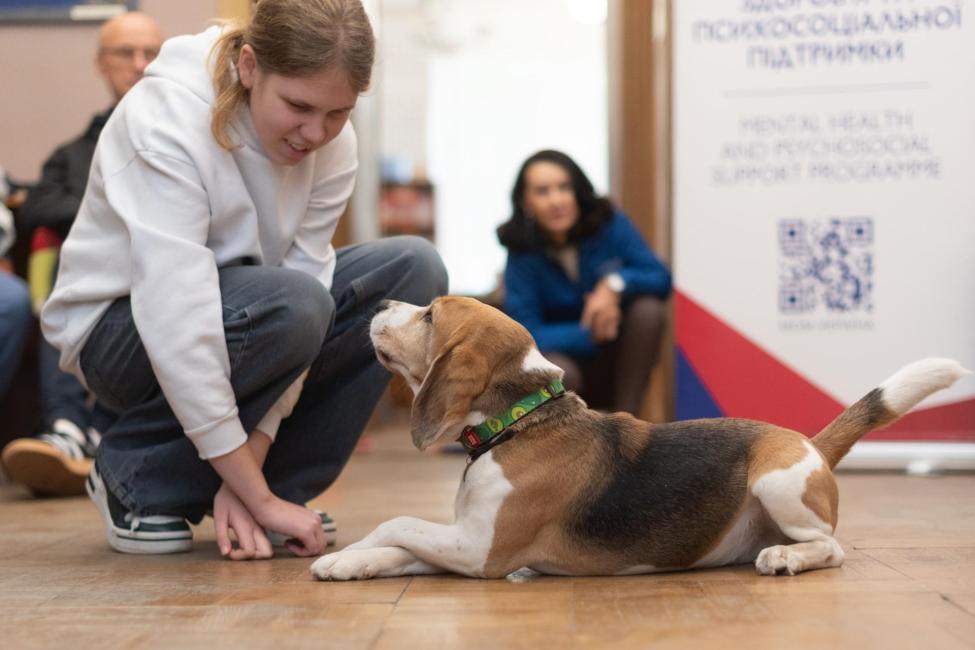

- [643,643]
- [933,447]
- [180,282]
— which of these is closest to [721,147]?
[933,447]

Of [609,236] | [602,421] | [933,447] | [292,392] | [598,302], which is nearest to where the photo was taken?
[602,421]

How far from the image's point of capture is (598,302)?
13.3ft

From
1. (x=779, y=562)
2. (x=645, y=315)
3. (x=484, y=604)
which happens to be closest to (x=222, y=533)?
(x=484, y=604)

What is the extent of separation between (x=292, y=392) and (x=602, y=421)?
67 cm

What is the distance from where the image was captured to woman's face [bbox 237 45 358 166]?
2016 millimetres

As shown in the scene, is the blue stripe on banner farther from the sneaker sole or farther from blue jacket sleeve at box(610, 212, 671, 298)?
the sneaker sole

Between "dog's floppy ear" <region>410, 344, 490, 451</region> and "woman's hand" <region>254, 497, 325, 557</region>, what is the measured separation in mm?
357

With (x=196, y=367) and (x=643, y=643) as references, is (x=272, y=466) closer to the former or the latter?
(x=196, y=367)

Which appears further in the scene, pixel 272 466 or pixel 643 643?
pixel 272 466

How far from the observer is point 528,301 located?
14.4 ft

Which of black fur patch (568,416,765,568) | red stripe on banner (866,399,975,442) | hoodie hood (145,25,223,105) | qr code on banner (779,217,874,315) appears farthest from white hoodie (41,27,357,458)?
red stripe on banner (866,399,975,442)

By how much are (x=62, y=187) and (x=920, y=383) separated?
9.60 feet

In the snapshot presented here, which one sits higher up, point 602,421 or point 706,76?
point 706,76

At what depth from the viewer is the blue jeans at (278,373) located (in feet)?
7.11
